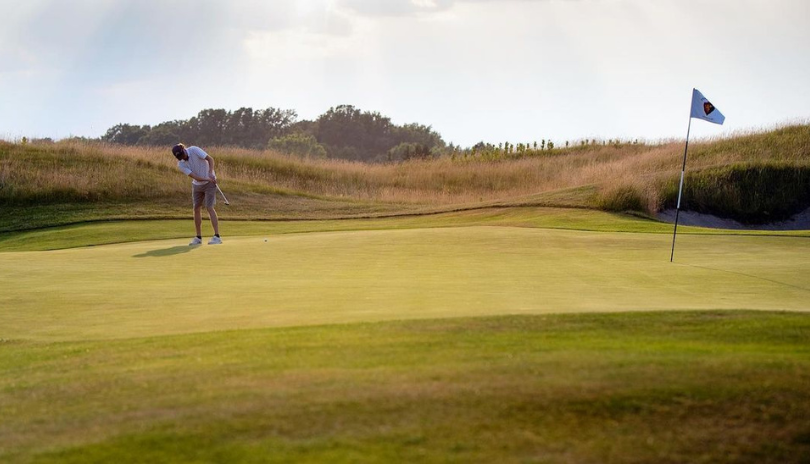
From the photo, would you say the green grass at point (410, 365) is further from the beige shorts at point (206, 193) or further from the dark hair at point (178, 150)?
the beige shorts at point (206, 193)

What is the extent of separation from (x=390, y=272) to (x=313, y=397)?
7275mm

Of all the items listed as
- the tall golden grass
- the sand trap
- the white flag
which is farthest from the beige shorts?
the sand trap

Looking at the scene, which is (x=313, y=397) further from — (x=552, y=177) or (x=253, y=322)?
(x=552, y=177)

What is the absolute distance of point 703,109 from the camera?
16703 millimetres

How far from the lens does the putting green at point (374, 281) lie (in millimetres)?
9484

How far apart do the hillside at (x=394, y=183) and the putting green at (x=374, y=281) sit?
12498mm

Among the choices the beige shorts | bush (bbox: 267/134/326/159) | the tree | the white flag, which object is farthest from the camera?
the tree

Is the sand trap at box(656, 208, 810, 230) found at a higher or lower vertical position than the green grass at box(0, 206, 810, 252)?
higher

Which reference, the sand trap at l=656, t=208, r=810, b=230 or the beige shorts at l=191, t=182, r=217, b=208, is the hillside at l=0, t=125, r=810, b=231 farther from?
the beige shorts at l=191, t=182, r=217, b=208

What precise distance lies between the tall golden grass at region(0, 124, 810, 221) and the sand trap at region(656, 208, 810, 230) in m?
0.59

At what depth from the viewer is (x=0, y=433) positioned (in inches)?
239

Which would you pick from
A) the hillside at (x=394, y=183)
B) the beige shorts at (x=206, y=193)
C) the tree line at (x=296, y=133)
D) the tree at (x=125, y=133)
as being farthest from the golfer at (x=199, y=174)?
the tree at (x=125, y=133)

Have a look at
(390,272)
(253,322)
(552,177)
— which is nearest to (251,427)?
(253,322)

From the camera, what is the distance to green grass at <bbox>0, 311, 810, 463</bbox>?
209 inches
